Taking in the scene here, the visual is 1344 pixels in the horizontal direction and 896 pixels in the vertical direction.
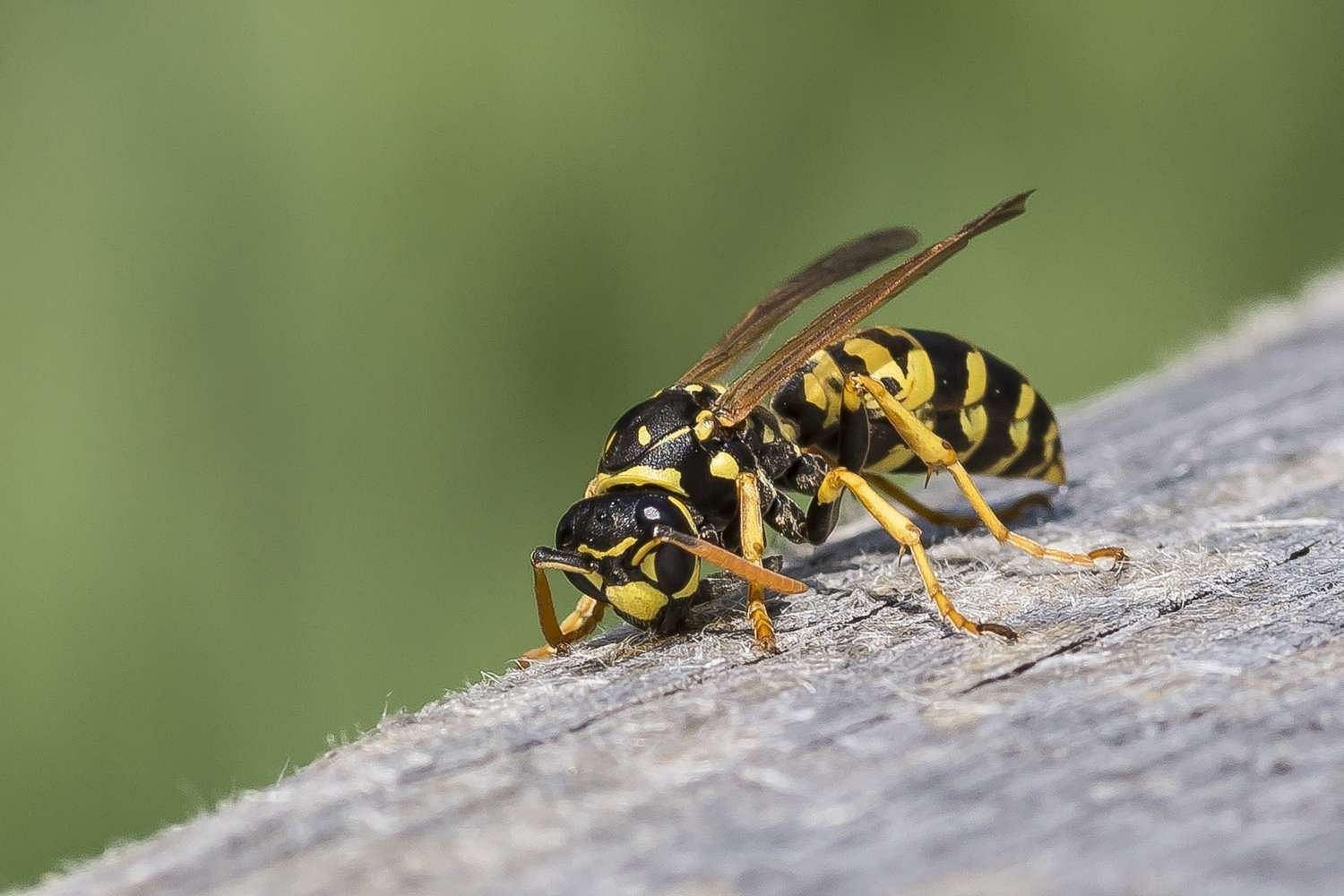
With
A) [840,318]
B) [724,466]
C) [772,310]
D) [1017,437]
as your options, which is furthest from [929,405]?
[724,466]

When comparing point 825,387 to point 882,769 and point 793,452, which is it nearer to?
point 793,452

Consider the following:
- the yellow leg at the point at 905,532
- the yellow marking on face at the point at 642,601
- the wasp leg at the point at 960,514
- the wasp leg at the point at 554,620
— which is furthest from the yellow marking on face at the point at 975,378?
the yellow marking on face at the point at 642,601

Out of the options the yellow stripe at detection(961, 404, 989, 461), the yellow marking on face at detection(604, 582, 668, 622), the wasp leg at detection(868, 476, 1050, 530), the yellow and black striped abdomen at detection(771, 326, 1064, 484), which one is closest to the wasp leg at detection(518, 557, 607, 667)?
the yellow marking on face at detection(604, 582, 668, 622)

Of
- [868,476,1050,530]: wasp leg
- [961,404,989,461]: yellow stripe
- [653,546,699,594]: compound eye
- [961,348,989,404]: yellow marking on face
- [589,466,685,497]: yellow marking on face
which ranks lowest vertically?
[868,476,1050,530]: wasp leg

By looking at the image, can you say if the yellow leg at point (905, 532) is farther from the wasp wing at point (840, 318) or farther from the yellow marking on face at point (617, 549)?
the yellow marking on face at point (617, 549)

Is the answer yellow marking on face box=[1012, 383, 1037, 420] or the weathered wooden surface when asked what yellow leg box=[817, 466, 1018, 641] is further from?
yellow marking on face box=[1012, 383, 1037, 420]

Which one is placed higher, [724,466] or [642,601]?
[724,466]

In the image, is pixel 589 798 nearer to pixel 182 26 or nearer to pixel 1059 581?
pixel 1059 581

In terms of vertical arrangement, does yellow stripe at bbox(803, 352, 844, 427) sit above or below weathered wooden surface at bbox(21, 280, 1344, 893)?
above
